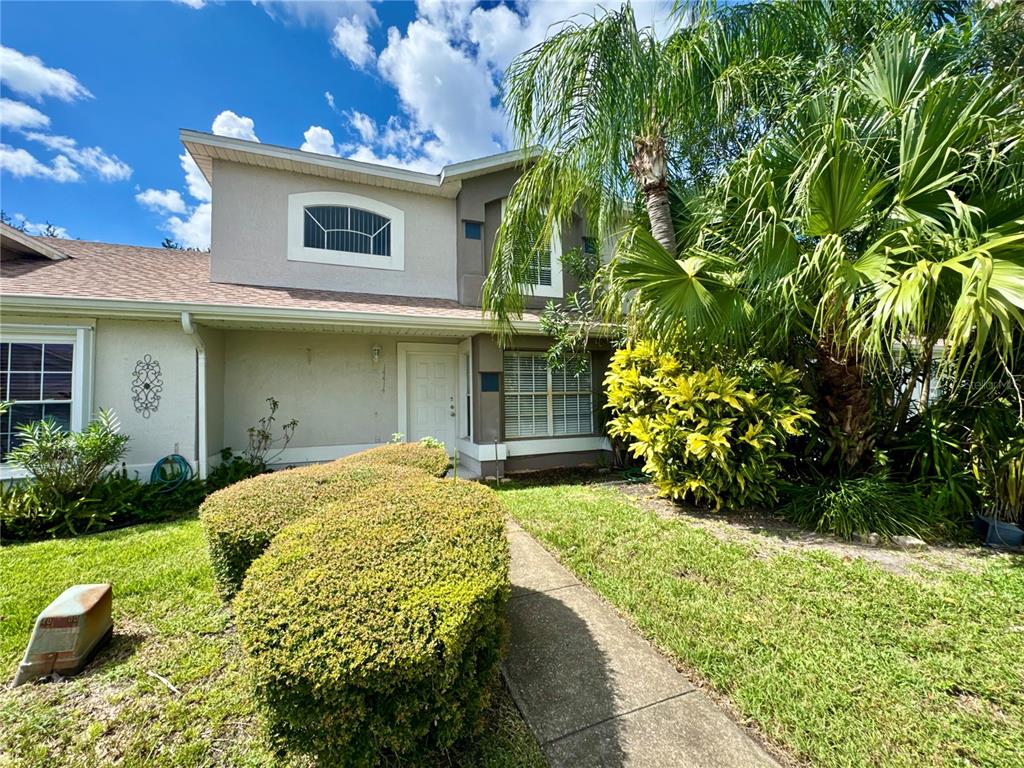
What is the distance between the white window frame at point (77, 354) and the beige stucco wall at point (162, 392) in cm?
10

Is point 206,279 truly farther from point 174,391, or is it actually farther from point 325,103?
point 325,103

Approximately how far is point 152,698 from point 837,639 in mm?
4485

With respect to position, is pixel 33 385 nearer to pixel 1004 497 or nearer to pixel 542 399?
pixel 542 399

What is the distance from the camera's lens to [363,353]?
8.30m

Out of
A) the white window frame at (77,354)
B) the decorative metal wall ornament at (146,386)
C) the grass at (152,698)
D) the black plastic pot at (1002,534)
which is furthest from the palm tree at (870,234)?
the white window frame at (77,354)

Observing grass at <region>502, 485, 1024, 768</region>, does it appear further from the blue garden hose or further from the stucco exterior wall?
the blue garden hose

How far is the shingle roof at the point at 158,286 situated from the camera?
19.4ft

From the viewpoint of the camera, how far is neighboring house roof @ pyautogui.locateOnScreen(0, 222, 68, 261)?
6.95 metres

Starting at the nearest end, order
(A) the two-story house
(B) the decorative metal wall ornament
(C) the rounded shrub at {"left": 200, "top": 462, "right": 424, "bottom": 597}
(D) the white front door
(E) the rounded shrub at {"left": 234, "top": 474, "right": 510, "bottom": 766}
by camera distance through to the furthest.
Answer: (E) the rounded shrub at {"left": 234, "top": 474, "right": 510, "bottom": 766} → (C) the rounded shrub at {"left": 200, "top": 462, "right": 424, "bottom": 597} → (A) the two-story house → (B) the decorative metal wall ornament → (D) the white front door

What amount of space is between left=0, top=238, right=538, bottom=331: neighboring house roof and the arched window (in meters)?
1.08

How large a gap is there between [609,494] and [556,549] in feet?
7.77

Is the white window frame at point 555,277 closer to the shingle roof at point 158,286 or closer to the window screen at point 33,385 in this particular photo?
the shingle roof at point 158,286

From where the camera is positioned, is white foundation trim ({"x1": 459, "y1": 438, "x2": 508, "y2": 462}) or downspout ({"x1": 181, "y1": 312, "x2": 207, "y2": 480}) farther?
white foundation trim ({"x1": 459, "y1": 438, "x2": 508, "y2": 462})

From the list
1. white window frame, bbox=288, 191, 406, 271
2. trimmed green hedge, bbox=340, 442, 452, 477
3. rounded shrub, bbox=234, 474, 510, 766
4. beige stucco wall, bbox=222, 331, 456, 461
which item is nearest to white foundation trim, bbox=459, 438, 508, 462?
beige stucco wall, bbox=222, 331, 456, 461
